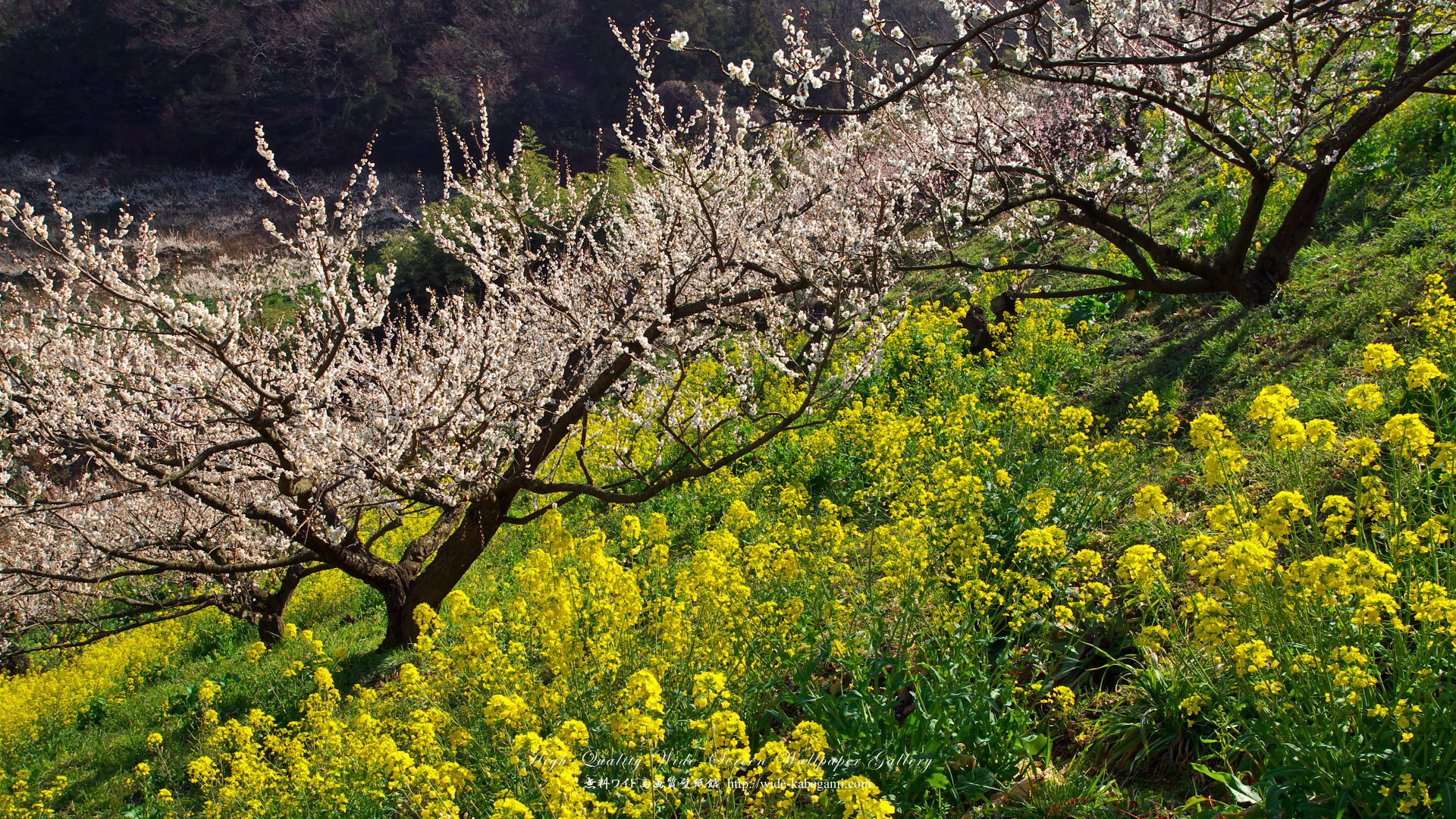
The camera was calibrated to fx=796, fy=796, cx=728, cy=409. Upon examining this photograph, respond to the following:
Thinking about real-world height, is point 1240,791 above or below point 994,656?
above

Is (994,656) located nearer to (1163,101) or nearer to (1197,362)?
(1163,101)

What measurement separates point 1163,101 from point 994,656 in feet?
9.31

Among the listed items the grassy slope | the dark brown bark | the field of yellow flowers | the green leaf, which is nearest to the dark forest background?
the grassy slope

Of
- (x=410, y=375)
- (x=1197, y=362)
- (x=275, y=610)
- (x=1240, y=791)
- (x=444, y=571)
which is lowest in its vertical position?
(x=275, y=610)

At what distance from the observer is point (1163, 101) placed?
3951mm

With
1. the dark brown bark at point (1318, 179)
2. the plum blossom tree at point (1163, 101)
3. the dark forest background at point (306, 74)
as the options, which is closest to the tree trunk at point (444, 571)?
the plum blossom tree at point (1163, 101)

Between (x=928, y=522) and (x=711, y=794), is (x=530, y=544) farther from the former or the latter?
(x=711, y=794)

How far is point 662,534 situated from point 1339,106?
15.0 feet

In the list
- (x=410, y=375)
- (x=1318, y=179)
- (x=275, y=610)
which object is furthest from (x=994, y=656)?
(x=275, y=610)

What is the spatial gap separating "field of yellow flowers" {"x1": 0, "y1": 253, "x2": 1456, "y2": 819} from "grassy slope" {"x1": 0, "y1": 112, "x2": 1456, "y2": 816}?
289 millimetres

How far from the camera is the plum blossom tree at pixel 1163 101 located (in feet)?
12.0

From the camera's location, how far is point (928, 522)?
12.0 feet

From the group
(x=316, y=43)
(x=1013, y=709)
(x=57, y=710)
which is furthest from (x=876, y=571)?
(x=316, y=43)

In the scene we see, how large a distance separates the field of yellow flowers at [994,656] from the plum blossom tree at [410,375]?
2.82ft
